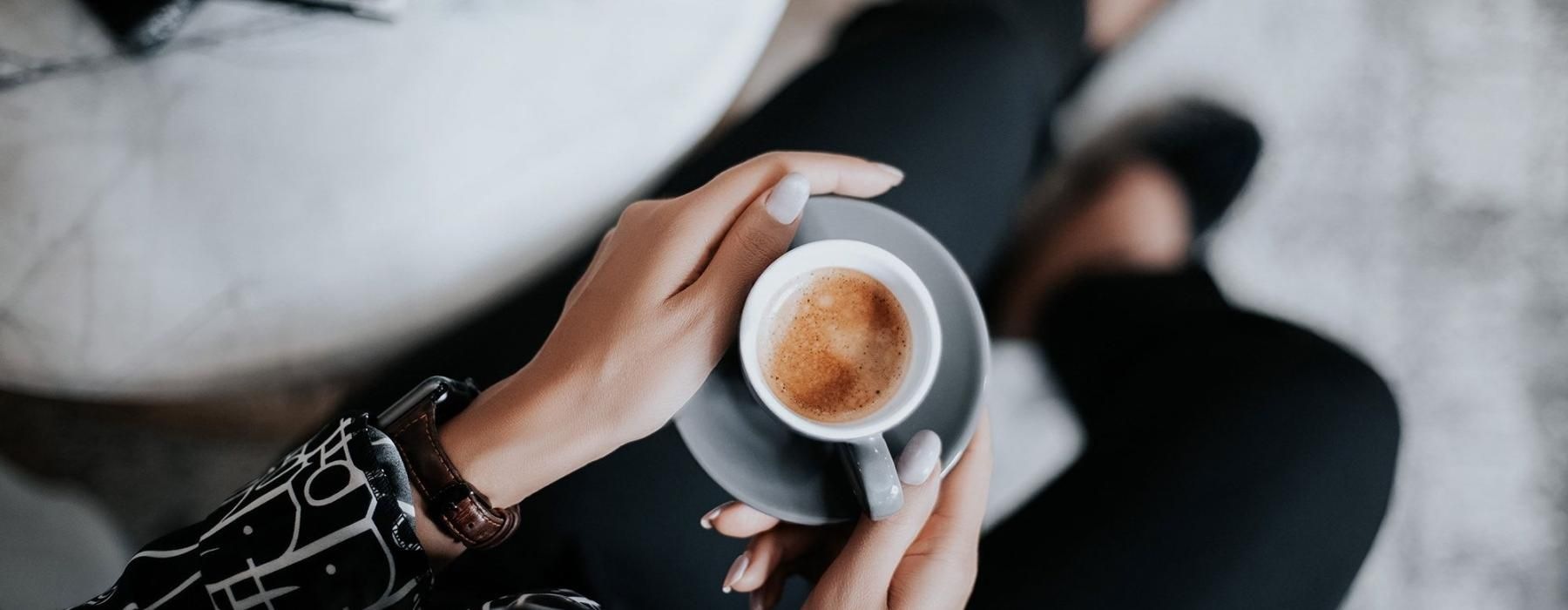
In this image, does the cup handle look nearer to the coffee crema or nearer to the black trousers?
the coffee crema

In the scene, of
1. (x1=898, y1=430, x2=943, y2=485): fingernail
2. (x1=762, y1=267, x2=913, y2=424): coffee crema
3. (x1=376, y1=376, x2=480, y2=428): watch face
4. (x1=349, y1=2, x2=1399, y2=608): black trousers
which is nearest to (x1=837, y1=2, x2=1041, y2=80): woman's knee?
(x1=349, y1=2, x2=1399, y2=608): black trousers

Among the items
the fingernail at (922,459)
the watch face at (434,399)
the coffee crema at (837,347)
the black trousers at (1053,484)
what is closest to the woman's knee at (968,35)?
the black trousers at (1053,484)

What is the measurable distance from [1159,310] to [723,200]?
24.7 inches

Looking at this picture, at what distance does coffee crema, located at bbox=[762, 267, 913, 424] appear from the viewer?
2.13ft

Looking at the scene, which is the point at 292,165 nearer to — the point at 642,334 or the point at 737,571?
the point at 642,334

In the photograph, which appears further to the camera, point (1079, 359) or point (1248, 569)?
point (1079, 359)

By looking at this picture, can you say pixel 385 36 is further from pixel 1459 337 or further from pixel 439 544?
pixel 1459 337

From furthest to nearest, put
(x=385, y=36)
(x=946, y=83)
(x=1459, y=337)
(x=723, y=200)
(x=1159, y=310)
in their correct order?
1. (x=1459, y=337)
2. (x=1159, y=310)
3. (x=946, y=83)
4. (x=385, y=36)
5. (x=723, y=200)

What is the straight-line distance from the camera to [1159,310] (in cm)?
99

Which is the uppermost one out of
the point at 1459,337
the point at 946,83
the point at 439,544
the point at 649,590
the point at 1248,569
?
the point at 946,83

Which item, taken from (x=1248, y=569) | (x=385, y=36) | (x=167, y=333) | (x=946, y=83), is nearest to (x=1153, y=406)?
(x=1248, y=569)

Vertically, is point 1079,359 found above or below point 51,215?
below

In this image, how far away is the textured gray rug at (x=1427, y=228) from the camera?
113 cm

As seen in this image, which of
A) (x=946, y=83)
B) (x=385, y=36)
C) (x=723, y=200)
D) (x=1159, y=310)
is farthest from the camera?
(x=1159, y=310)
